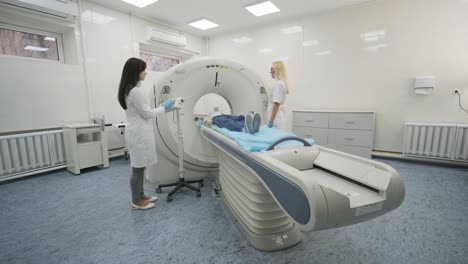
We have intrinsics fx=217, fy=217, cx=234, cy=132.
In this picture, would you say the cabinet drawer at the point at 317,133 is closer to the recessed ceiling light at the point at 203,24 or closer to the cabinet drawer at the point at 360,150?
the cabinet drawer at the point at 360,150

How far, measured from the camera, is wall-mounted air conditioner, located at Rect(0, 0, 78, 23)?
2541 millimetres

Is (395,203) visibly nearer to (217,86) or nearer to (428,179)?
(217,86)

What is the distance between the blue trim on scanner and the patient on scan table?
0.49m

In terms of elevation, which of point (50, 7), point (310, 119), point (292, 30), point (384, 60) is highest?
point (292, 30)

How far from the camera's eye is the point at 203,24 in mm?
4414

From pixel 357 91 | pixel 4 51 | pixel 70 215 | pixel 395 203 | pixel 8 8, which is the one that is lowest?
pixel 70 215

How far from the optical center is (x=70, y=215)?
6.13 feet

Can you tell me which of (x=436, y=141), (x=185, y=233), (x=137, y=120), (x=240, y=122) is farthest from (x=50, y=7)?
(x=436, y=141)

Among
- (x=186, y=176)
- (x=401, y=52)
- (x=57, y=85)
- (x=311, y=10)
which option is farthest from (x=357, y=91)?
(x=57, y=85)

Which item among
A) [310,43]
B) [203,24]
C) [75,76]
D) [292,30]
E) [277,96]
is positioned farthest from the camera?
[203,24]

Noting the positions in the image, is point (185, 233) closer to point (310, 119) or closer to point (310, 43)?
point (310, 119)

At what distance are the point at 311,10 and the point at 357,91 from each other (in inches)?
62.8

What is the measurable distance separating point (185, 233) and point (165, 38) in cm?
371

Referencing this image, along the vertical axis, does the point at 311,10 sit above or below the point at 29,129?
above
